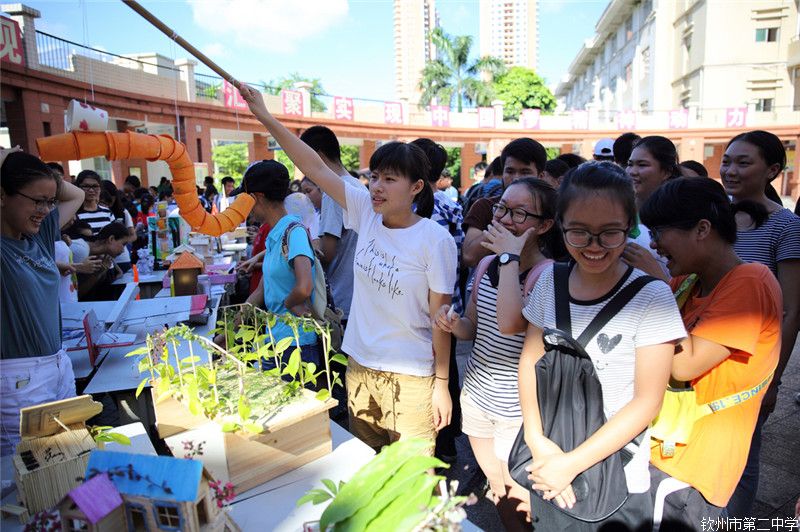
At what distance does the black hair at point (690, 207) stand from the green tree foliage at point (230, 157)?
42524 millimetres

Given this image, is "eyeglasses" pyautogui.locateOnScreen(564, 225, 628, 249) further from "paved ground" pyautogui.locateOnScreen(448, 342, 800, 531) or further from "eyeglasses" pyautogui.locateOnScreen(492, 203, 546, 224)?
"paved ground" pyautogui.locateOnScreen(448, 342, 800, 531)

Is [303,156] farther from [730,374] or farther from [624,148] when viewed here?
[624,148]

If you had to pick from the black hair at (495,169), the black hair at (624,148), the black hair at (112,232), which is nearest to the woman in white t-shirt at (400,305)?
the black hair at (624,148)

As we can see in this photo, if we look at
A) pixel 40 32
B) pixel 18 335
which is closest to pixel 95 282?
pixel 18 335

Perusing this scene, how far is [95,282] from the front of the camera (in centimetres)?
412

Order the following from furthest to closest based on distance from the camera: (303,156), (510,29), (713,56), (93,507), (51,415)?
(510,29) → (713,56) → (303,156) → (51,415) → (93,507)

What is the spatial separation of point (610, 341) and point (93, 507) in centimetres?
119

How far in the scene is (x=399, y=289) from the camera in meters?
1.85

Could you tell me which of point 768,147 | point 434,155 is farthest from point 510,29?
point 768,147

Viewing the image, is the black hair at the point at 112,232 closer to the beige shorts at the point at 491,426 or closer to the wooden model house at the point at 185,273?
the wooden model house at the point at 185,273

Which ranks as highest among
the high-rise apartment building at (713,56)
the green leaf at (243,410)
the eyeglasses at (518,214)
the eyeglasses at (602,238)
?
the high-rise apartment building at (713,56)

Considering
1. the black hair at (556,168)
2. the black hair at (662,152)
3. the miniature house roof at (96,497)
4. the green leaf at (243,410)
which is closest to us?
the miniature house roof at (96,497)

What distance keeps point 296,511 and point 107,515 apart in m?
0.52

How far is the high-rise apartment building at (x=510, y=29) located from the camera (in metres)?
109
